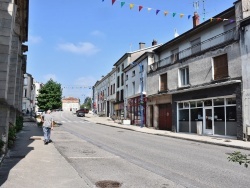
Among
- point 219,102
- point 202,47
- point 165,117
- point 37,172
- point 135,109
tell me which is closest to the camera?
point 37,172

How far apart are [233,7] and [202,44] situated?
3876mm

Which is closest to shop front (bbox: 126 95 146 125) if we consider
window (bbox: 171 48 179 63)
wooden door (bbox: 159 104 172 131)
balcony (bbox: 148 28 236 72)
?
wooden door (bbox: 159 104 172 131)

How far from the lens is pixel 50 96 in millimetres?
45969

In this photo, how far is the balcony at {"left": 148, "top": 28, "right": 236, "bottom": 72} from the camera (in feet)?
61.8

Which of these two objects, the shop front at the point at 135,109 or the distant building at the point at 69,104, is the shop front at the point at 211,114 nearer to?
the shop front at the point at 135,109

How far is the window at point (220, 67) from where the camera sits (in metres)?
18.7

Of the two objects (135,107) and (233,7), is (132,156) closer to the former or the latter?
(233,7)

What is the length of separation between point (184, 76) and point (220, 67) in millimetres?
4659

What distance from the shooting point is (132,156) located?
35.0 feet

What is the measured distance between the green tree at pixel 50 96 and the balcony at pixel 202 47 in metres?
23.1

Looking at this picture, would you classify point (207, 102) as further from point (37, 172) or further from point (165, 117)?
point (37, 172)

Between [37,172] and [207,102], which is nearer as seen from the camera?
[37,172]

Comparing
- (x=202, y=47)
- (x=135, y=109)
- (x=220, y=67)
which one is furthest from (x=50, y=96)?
(x=220, y=67)

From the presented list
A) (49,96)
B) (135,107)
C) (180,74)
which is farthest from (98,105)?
(180,74)
